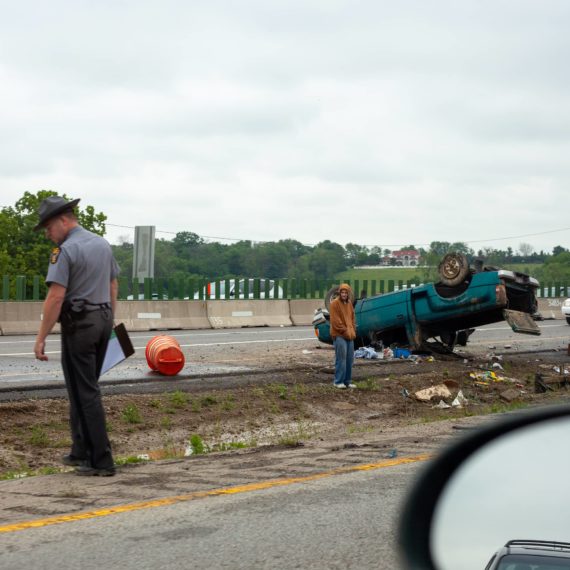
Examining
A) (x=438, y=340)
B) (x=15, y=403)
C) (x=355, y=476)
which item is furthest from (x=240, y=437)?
(x=438, y=340)

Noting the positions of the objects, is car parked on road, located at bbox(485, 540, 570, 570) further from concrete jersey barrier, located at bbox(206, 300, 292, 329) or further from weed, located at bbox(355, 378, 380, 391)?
concrete jersey barrier, located at bbox(206, 300, 292, 329)

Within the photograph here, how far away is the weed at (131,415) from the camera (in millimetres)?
11303

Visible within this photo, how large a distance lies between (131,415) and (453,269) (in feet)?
25.2

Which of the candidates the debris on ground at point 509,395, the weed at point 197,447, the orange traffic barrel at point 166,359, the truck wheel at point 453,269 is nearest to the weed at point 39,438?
the weed at point 197,447

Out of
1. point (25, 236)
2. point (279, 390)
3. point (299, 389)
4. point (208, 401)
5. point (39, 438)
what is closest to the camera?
point (39, 438)

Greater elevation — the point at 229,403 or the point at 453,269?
the point at 453,269

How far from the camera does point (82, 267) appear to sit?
23.9ft

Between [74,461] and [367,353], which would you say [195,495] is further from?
[367,353]

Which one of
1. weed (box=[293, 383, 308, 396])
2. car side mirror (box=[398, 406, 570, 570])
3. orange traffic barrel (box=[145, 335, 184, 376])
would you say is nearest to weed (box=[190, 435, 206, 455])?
weed (box=[293, 383, 308, 396])

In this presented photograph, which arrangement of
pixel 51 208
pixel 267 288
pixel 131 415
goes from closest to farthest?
pixel 51 208 → pixel 131 415 → pixel 267 288

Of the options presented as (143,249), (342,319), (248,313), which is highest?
(143,249)

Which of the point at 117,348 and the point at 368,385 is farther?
the point at 368,385

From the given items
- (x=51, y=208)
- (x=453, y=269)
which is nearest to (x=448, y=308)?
(x=453, y=269)

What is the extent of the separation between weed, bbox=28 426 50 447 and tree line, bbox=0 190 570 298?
50201 mm
